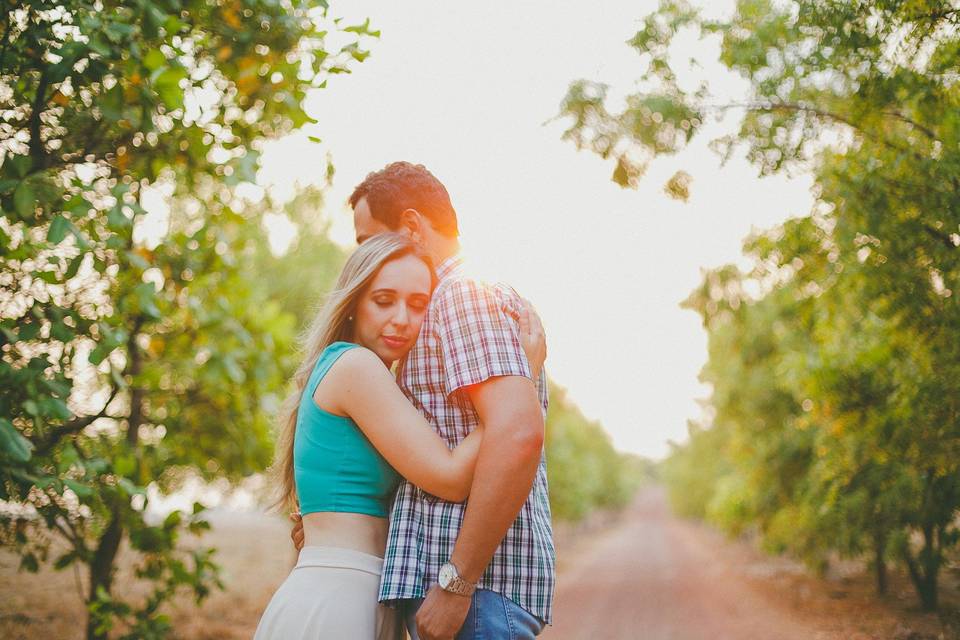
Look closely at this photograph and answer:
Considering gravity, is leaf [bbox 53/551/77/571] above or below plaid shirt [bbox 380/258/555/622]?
below

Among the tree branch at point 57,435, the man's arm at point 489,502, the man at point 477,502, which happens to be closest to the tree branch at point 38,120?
the tree branch at point 57,435

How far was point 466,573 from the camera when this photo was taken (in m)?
1.86

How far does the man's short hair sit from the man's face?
0.02 metres

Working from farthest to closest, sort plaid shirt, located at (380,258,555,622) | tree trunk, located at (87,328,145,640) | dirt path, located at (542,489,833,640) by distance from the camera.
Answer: dirt path, located at (542,489,833,640), tree trunk, located at (87,328,145,640), plaid shirt, located at (380,258,555,622)

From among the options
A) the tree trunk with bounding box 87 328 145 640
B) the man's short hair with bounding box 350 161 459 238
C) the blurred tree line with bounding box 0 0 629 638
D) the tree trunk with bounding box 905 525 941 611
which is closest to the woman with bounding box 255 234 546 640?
the man's short hair with bounding box 350 161 459 238

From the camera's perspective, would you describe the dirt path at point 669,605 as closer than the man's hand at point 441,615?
No

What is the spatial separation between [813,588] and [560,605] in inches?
192

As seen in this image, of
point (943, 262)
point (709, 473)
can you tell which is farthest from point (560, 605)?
point (709, 473)

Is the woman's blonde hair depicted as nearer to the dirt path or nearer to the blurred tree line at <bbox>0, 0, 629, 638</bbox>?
the blurred tree line at <bbox>0, 0, 629, 638</bbox>

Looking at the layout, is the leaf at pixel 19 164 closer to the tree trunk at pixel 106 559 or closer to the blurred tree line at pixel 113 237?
the blurred tree line at pixel 113 237

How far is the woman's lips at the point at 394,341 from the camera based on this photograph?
2207mm

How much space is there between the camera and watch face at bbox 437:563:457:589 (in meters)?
1.86

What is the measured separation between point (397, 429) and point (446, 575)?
0.41 m

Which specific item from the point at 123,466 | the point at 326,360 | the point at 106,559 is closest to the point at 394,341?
the point at 326,360
